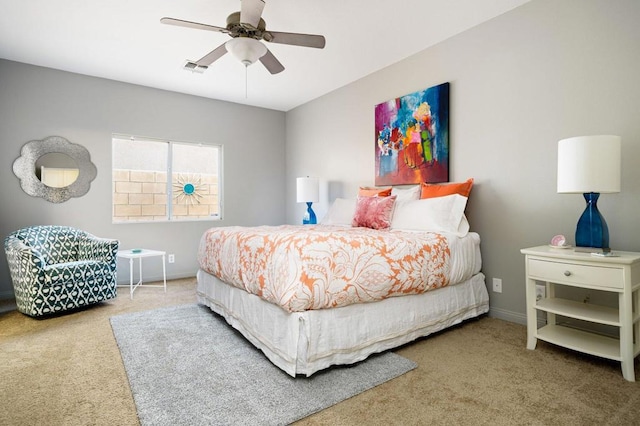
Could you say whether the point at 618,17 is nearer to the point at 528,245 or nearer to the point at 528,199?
the point at 528,199

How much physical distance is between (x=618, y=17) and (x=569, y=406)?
7.91 ft

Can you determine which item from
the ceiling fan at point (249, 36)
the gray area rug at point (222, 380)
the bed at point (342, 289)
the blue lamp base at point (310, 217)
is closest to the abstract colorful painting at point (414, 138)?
the bed at point (342, 289)

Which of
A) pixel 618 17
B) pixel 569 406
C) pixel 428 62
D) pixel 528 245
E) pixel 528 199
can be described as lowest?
pixel 569 406

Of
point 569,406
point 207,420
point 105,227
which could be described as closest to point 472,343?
point 569,406

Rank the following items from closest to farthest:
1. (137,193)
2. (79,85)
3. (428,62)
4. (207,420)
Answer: (207,420) < (428,62) < (79,85) < (137,193)

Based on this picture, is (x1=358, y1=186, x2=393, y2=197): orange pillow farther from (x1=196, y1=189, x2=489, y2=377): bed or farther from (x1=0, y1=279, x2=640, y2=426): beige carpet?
(x1=0, y1=279, x2=640, y2=426): beige carpet

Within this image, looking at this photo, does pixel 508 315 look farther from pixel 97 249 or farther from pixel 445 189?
pixel 97 249

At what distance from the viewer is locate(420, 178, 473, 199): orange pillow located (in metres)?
2.94

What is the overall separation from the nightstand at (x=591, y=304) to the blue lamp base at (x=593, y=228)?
0.10 metres

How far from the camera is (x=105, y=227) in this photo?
4250 millimetres

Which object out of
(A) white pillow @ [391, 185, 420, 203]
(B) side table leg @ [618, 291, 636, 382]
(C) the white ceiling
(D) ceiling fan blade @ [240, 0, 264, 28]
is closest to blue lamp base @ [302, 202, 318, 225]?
(A) white pillow @ [391, 185, 420, 203]

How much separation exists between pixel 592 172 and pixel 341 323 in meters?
1.68

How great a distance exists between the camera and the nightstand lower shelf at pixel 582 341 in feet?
6.26

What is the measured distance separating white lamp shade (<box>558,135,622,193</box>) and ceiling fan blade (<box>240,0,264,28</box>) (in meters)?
2.07
